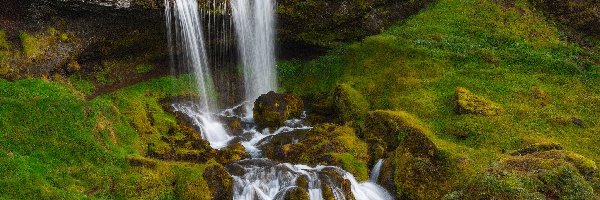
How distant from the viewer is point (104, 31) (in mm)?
24438

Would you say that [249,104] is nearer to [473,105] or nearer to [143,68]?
[143,68]

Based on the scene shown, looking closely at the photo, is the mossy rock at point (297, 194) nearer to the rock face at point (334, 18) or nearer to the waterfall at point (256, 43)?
the waterfall at point (256, 43)

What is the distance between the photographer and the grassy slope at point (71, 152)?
Answer: 51.4 ft

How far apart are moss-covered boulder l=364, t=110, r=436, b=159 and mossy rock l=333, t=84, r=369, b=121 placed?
6.67 feet

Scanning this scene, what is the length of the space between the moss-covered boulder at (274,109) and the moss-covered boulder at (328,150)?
1.87m

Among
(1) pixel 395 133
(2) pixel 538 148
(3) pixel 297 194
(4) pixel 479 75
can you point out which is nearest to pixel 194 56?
(1) pixel 395 133

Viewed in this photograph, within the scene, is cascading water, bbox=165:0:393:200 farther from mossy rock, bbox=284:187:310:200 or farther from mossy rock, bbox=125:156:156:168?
mossy rock, bbox=125:156:156:168

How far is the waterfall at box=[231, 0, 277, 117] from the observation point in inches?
1044

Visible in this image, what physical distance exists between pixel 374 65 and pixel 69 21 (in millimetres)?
13805

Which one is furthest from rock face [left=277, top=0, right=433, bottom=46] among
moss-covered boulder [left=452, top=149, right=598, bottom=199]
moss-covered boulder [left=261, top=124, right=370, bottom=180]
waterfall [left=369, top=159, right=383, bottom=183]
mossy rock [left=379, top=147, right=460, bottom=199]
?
moss-covered boulder [left=452, top=149, right=598, bottom=199]

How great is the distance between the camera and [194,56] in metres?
26.1

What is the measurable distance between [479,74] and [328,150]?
9205mm

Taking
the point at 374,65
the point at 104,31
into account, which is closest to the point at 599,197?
the point at 374,65

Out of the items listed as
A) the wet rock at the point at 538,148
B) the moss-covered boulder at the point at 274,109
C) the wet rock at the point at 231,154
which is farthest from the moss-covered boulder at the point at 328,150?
the wet rock at the point at 538,148
